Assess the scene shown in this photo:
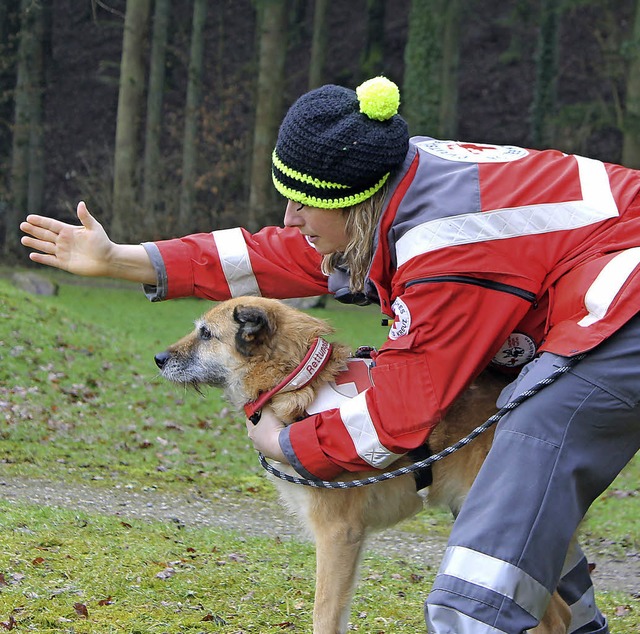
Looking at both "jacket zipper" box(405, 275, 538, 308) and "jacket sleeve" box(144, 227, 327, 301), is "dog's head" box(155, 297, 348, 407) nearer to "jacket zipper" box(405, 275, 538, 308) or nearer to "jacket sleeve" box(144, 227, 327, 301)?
"jacket sleeve" box(144, 227, 327, 301)

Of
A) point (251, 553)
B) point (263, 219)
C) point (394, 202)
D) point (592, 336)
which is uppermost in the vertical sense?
point (394, 202)

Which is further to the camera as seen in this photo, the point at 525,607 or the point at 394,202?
the point at 394,202

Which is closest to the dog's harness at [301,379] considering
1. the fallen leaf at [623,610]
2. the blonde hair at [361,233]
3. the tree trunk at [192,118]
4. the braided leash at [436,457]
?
the braided leash at [436,457]

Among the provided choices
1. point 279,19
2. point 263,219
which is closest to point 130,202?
point 263,219

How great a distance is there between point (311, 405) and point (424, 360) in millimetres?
1126

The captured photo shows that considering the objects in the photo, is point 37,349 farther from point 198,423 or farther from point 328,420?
point 328,420

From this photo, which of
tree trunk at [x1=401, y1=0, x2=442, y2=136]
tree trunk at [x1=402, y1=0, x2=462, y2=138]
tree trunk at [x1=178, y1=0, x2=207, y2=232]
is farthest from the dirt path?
tree trunk at [x1=178, y1=0, x2=207, y2=232]

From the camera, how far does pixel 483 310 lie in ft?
11.5

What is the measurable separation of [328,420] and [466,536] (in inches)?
33.6

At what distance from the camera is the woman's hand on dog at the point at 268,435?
4078 millimetres

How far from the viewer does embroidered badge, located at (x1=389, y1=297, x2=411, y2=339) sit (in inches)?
140

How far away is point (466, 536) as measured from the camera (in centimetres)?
318

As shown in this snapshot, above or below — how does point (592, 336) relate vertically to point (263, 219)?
above

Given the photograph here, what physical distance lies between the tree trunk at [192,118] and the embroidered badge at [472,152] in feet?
75.9
